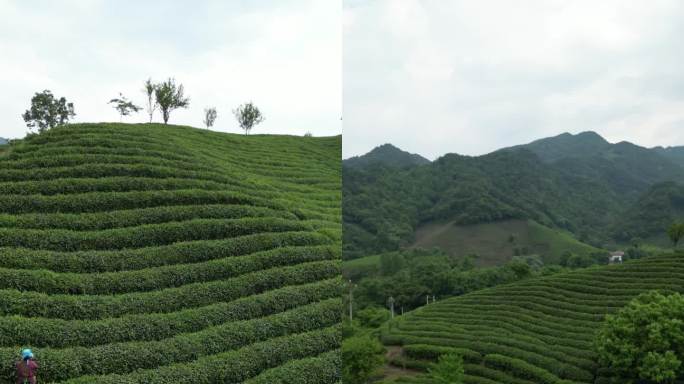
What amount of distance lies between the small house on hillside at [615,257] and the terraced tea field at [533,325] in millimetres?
151

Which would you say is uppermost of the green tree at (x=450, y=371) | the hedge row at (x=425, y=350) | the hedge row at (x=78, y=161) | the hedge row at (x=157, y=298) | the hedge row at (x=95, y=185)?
the hedge row at (x=78, y=161)

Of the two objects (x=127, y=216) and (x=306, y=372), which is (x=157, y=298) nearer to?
(x=306, y=372)

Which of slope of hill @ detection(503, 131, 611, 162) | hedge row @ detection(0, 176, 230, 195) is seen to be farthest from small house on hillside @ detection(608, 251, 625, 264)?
hedge row @ detection(0, 176, 230, 195)

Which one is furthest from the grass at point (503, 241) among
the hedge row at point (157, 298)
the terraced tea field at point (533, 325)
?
the hedge row at point (157, 298)

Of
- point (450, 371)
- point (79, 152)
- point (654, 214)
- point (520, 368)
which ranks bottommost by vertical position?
point (520, 368)

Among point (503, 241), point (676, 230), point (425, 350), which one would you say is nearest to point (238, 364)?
point (425, 350)

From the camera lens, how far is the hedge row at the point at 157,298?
6.08 meters

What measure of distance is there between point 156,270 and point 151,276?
0.18 metres

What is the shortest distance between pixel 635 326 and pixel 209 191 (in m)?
7.86

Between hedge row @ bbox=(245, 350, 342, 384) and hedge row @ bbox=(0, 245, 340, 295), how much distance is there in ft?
7.20

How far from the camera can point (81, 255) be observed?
7371 millimetres

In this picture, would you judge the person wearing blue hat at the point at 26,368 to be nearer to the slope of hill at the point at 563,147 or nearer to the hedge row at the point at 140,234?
the hedge row at the point at 140,234

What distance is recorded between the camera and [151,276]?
7.24 m

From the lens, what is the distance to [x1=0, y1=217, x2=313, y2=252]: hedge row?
25.1ft
